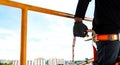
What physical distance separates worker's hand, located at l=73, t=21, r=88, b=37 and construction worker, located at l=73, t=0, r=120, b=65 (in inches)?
4.8

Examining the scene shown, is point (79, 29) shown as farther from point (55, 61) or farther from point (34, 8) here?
point (55, 61)


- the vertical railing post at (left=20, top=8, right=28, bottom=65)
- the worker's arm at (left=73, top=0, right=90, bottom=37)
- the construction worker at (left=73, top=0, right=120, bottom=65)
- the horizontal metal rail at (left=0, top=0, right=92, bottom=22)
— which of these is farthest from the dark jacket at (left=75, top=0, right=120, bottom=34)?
the vertical railing post at (left=20, top=8, right=28, bottom=65)

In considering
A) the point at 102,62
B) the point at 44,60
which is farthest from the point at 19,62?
the point at 102,62

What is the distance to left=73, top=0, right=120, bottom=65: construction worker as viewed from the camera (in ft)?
A: 5.88

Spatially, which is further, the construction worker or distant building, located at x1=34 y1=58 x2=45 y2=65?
distant building, located at x1=34 y1=58 x2=45 y2=65

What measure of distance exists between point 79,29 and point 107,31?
10.4 inches

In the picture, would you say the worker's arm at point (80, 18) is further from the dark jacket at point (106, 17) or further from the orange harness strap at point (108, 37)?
the orange harness strap at point (108, 37)

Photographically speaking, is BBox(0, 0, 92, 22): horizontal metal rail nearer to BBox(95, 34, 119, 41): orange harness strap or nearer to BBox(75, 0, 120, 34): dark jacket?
BBox(75, 0, 120, 34): dark jacket

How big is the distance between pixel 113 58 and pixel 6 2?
3.21 feet

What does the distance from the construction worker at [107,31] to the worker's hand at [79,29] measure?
0.12m

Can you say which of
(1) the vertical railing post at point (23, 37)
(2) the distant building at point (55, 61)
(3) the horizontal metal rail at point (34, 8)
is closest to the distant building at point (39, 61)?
(2) the distant building at point (55, 61)

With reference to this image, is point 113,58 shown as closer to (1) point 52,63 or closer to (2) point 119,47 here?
(2) point 119,47

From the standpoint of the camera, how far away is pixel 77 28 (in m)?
1.97

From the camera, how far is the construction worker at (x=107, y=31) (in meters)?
1.79
